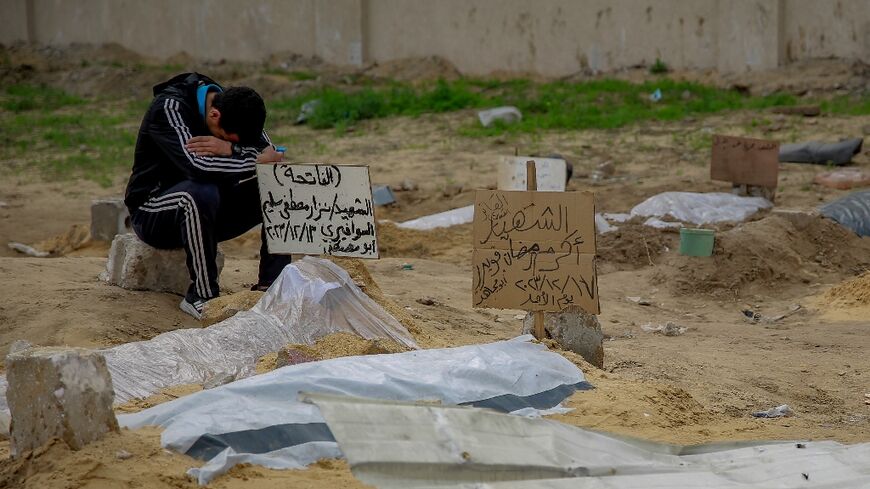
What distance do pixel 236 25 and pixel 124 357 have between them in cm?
1479

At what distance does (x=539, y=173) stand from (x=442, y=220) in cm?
113

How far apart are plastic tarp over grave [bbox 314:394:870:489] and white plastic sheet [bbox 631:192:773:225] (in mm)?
5421

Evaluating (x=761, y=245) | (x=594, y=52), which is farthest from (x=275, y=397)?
(x=594, y=52)

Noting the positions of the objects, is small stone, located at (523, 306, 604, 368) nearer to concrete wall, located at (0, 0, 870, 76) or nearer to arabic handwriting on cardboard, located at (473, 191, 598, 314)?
arabic handwriting on cardboard, located at (473, 191, 598, 314)

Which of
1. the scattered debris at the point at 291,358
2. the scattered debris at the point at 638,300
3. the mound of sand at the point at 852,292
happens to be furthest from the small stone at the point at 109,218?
the mound of sand at the point at 852,292

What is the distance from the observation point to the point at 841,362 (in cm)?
593

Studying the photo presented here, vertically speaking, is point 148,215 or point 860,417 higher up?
point 148,215

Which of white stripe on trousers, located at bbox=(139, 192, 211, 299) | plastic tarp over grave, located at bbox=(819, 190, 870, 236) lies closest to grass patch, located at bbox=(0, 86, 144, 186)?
white stripe on trousers, located at bbox=(139, 192, 211, 299)

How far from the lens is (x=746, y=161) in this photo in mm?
9453

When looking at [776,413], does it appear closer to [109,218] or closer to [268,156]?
[268,156]

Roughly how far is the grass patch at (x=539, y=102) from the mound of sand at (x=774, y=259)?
4461mm

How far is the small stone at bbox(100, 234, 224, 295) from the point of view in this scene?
5.83m

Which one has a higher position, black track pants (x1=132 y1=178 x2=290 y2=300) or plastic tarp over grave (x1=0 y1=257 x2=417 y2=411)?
black track pants (x1=132 y1=178 x2=290 y2=300)

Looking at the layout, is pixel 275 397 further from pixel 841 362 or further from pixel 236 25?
pixel 236 25
